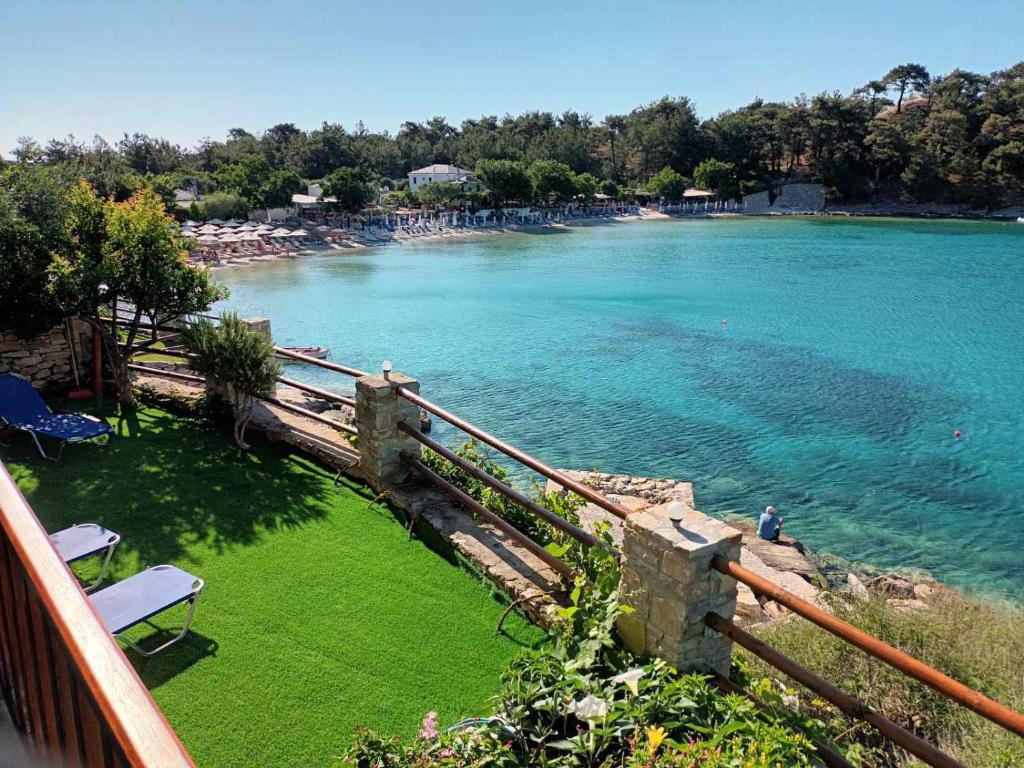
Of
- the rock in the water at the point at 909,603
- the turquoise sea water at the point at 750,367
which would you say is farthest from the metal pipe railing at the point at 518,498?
the turquoise sea water at the point at 750,367

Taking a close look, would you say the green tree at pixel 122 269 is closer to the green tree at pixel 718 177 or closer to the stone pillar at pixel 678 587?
the stone pillar at pixel 678 587

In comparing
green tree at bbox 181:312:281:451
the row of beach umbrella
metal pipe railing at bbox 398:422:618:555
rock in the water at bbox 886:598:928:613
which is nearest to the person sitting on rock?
rock in the water at bbox 886:598:928:613

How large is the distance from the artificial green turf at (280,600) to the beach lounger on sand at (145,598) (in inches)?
11.0

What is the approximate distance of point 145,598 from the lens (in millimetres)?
4902

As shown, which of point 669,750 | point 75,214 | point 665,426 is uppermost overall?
point 75,214

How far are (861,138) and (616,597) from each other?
103699mm

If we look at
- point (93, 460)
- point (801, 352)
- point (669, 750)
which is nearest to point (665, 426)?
point (801, 352)

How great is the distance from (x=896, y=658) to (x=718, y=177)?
329ft

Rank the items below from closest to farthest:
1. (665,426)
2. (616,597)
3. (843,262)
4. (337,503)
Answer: (616,597)
(337,503)
(665,426)
(843,262)

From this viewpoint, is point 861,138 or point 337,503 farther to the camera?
point 861,138

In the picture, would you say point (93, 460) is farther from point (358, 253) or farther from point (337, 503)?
point (358, 253)

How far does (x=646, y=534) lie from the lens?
4.19 meters

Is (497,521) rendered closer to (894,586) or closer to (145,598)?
(145,598)

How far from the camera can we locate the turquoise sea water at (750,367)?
47.4 feet
